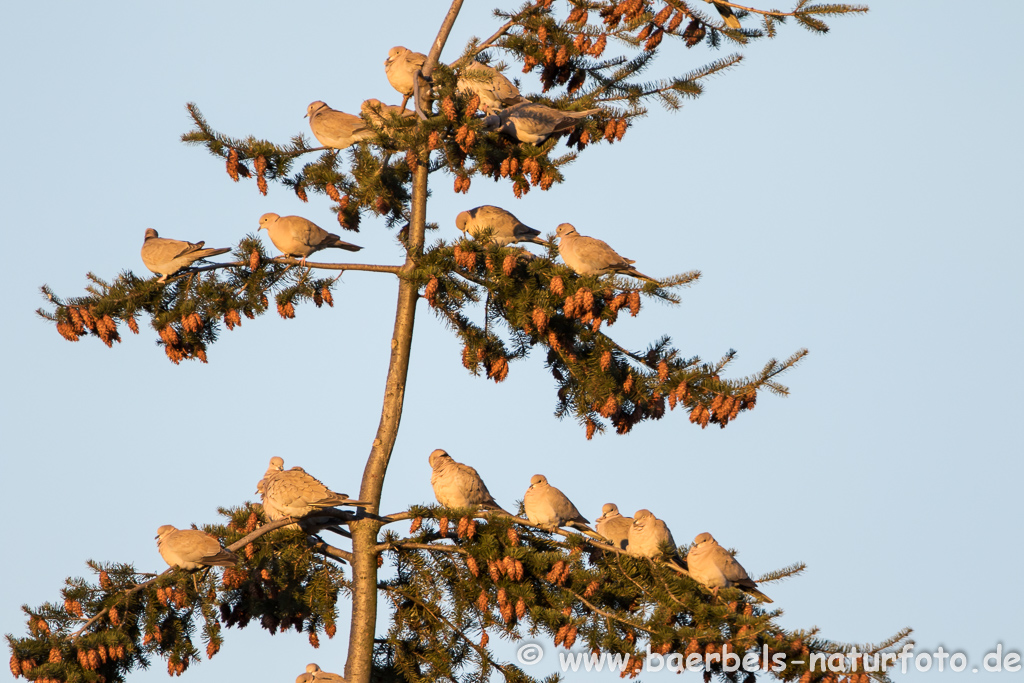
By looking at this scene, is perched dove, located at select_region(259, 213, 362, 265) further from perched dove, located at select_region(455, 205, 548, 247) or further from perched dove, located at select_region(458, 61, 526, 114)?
perched dove, located at select_region(458, 61, 526, 114)

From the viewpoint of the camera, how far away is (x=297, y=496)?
26.8 feet

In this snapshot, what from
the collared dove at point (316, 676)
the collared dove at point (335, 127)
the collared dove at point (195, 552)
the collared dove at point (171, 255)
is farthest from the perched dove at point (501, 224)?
the collared dove at point (316, 676)

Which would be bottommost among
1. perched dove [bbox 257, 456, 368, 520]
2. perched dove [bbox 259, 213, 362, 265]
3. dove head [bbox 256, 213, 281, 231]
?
perched dove [bbox 257, 456, 368, 520]

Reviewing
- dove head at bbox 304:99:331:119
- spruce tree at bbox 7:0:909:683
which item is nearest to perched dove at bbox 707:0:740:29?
spruce tree at bbox 7:0:909:683

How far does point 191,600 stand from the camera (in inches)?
311

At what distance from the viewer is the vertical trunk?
7945mm

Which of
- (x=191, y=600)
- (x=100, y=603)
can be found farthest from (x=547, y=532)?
(x=100, y=603)

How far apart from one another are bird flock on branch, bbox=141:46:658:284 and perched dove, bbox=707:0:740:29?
131 cm

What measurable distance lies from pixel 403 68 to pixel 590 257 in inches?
114

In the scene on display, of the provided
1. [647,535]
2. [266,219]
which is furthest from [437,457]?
[266,219]

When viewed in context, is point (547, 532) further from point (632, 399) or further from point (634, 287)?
point (634, 287)

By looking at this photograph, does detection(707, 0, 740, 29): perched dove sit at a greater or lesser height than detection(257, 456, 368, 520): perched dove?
greater

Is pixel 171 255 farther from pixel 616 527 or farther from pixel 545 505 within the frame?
pixel 616 527

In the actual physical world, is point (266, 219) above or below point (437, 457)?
above
